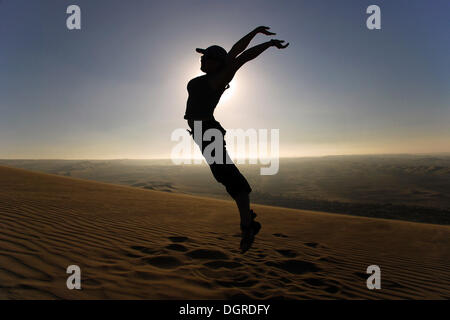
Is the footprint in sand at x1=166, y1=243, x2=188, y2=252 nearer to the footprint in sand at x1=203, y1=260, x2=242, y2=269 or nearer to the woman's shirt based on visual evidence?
the footprint in sand at x1=203, y1=260, x2=242, y2=269

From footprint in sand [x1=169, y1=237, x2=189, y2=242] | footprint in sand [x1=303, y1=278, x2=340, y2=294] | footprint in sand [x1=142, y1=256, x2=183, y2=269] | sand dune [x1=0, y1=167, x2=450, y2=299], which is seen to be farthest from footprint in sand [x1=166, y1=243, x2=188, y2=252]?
footprint in sand [x1=303, y1=278, x2=340, y2=294]

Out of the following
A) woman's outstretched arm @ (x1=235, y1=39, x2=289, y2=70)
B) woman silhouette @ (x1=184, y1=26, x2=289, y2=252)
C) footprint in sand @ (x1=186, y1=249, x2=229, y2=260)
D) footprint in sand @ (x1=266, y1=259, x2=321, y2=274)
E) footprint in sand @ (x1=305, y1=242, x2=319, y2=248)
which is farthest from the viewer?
footprint in sand @ (x1=305, y1=242, x2=319, y2=248)

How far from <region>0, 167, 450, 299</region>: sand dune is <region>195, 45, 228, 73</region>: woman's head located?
246cm

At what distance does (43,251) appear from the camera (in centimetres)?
339

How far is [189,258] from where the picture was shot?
3916mm

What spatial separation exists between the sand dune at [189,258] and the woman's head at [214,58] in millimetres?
2457

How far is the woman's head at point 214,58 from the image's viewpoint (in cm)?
217

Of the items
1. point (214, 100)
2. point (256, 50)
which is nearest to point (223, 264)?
point (214, 100)

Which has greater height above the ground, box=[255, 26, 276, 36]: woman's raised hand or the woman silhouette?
box=[255, 26, 276, 36]: woman's raised hand

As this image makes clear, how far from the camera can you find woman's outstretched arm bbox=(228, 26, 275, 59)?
86.1 inches

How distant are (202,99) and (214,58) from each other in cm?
39

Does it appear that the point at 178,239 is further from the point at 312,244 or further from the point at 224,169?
the point at 224,169
